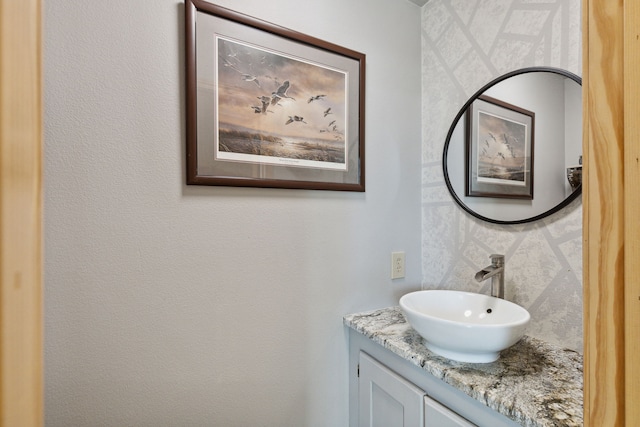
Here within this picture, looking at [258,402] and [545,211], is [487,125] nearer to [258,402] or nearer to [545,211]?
[545,211]

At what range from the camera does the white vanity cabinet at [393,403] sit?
847 mm

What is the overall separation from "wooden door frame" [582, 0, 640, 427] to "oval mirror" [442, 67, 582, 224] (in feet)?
2.24

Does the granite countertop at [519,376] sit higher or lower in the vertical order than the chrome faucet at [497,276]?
lower

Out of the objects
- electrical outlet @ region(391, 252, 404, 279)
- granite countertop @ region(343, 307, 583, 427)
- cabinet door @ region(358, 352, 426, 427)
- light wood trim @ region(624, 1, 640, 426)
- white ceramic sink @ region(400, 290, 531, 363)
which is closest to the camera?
light wood trim @ region(624, 1, 640, 426)

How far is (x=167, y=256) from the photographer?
0.93m

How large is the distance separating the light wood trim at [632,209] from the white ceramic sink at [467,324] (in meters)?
0.42

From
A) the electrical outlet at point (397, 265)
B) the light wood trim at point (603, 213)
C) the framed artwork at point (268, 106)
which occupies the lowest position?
the electrical outlet at point (397, 265)

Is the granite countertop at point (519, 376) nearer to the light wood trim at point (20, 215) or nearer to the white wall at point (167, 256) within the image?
the white wall at point (167, 256)

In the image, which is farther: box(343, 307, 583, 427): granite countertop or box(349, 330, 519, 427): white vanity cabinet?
box(349, 330, 519, 427): white vanity cabinet

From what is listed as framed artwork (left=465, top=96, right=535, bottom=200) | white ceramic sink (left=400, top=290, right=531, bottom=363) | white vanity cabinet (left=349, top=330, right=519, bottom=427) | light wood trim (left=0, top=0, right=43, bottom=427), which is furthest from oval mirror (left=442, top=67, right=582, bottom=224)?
light wood trim (left=0, top=0, right=43, bottom=427)

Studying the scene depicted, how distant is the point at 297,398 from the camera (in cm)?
114

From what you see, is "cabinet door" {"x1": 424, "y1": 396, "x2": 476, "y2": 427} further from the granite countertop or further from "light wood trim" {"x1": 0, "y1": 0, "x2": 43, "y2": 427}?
"light wood trim" {"x1": 0, "y1": 0, "x2": 43, "y2": 427}

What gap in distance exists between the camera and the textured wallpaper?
3.18 feet

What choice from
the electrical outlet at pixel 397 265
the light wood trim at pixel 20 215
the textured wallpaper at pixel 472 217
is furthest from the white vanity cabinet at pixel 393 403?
the light wood trim at pixel 20 215
